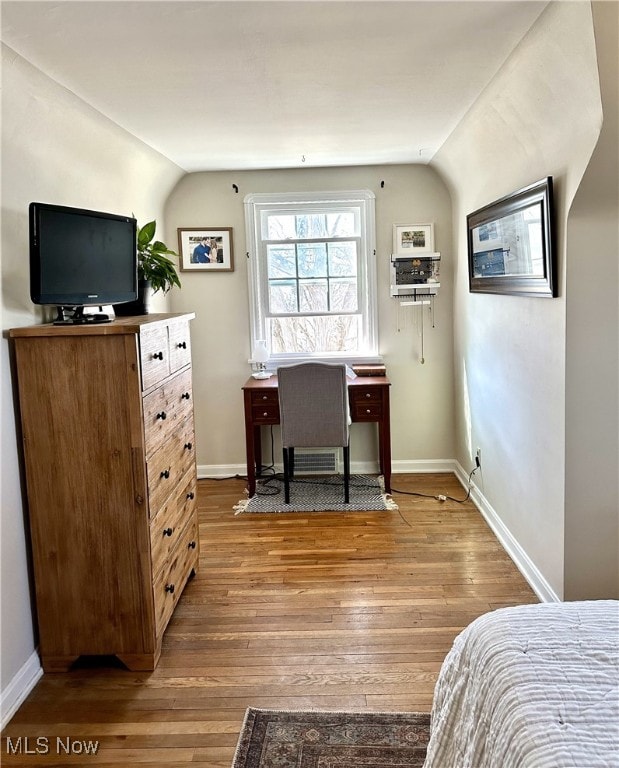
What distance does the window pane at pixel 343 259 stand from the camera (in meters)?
4.71

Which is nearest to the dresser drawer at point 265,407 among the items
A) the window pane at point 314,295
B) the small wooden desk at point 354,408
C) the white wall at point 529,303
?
the small wooden desk at point 354,408

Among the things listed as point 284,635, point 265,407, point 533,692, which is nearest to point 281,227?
point 265,407

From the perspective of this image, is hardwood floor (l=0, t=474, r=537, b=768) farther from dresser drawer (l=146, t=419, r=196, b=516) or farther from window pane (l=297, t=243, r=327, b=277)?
window pane (l=297, t=243, r=327, b=277)

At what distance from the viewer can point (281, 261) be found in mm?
4746

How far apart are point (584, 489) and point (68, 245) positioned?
2326 millimetres

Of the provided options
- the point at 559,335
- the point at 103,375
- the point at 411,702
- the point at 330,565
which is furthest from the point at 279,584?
the point at 559,335

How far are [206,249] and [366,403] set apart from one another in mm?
1739

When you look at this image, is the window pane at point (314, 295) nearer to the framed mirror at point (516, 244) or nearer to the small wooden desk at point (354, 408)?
the small wooden desk at point (354, 408)

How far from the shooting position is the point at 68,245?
7.66 feet

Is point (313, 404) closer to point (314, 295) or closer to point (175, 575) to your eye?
point (314, 295)

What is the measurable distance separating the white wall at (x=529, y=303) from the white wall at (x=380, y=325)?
46 centimetres

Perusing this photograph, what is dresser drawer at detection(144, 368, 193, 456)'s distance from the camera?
7.79 ft

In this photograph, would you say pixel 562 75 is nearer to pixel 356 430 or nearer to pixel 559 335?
pixel 559 335

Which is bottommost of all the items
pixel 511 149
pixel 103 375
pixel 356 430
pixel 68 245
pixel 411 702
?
pixel 411 702
